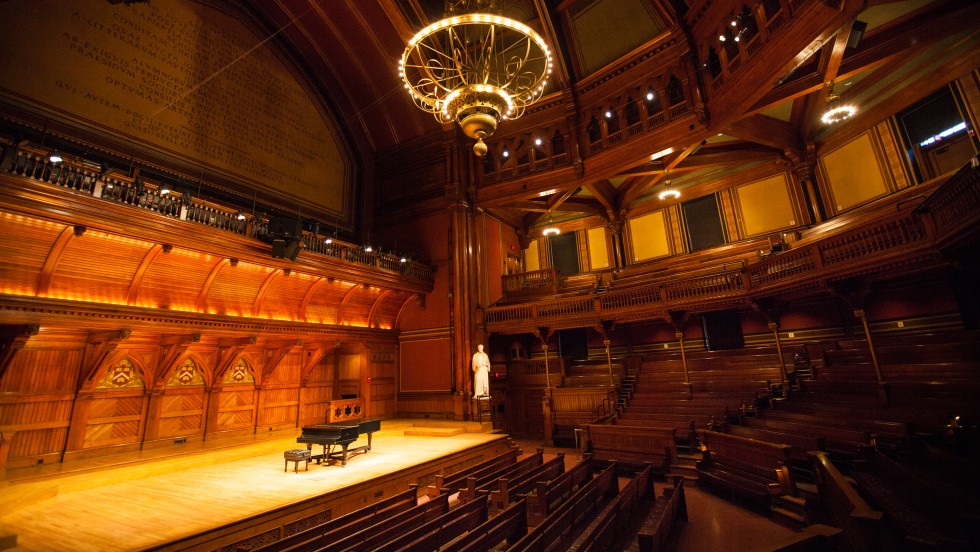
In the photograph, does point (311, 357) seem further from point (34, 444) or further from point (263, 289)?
point (34, 444)

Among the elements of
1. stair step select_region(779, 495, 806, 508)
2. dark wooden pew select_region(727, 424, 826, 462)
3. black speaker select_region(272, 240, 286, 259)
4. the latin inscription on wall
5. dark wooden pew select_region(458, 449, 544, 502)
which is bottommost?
stair step select_region(779, 495, 806, 508)

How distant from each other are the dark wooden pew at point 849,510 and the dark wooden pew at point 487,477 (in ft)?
10.8

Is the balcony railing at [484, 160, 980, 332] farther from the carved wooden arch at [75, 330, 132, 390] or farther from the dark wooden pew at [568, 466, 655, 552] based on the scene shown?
the carved wooden arch at [75, 330, 132, 390]

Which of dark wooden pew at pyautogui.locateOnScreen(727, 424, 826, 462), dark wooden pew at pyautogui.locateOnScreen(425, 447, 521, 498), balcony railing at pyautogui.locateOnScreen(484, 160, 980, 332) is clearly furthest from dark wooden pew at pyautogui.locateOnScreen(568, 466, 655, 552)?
balcony railing at pyautogui.locateOnScreen(484, 160, 980, 332)

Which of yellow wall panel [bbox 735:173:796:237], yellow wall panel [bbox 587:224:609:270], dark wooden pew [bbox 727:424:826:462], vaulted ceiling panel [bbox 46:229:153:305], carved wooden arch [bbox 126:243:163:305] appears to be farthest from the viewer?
yellow wall panel [bbox 587:224:609:270]

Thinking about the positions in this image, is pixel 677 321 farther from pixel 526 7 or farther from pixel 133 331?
pixel 133 331

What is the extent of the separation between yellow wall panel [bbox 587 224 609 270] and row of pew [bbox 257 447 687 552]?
422 inches

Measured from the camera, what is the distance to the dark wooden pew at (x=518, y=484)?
15.8 feet

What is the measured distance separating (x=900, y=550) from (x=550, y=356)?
1133cm

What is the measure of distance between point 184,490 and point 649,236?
46.5 feet

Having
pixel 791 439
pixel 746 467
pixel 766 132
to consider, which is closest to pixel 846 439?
pixel 791 439

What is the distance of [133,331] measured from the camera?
784 centimetres

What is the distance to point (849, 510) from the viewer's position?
3107 millimetres

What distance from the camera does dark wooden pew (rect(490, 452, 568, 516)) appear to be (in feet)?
15.8
